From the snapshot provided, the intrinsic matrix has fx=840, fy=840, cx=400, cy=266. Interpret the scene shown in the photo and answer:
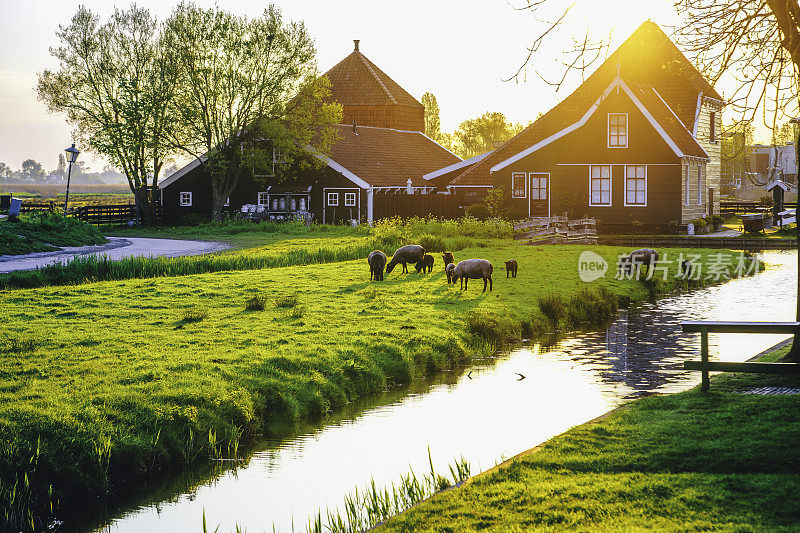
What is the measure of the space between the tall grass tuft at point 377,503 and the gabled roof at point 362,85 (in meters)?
58.3

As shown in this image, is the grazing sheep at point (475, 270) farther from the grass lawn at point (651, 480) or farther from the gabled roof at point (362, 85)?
the gabled roof at point (362, 85)

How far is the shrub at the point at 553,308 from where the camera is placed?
20.3 meters

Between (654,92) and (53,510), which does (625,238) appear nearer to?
(654,92)

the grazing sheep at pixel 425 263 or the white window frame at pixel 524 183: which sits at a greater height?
the white window frame at pixel 524 183

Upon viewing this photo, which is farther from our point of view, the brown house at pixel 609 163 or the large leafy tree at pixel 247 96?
the large leafy tree at pixel 247 96

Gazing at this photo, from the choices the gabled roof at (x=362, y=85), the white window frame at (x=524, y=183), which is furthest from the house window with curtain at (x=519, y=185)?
the gabled roof at (x=362, y=85)

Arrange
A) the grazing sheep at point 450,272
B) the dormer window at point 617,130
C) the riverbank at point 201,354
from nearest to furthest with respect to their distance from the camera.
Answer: the riverbank at point 201,354
the grazing sheep at point 450,272
the dormer window at point 617,130

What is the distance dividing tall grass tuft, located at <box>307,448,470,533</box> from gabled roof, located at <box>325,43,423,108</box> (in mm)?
58277

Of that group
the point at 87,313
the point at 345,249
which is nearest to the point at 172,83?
the point at 345,249

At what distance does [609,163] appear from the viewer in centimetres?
4325

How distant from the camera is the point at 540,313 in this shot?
2030 cm

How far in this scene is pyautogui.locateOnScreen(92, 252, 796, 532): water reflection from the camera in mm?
8992

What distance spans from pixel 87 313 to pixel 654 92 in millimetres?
37620

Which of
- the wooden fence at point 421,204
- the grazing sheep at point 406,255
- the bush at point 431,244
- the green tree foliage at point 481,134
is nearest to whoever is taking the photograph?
the grazing sheep at point 406,255
